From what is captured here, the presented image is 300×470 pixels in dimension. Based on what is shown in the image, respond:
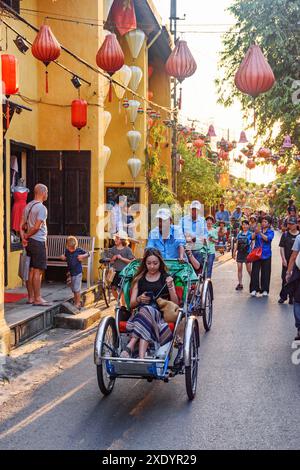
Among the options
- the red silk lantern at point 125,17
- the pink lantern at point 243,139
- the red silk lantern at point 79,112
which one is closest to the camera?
the red silk lantern at point 79,112

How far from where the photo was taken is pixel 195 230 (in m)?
11.3

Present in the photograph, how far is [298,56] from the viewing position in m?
20.4

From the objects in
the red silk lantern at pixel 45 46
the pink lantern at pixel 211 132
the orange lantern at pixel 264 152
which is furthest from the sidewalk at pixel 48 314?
the pink lantern at pixel 211 132

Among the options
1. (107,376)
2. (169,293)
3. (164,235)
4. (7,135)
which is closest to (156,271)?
(169,293)

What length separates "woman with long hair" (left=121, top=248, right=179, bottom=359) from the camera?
6.24 metres

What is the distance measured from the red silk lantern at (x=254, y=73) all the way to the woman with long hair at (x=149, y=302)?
3.49 meters

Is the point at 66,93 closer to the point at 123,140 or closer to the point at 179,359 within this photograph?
the point at 123,140

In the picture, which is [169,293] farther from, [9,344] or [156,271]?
[9,344]

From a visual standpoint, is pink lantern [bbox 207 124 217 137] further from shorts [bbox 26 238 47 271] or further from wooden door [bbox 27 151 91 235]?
shorts [bbox 26 238 47 271]

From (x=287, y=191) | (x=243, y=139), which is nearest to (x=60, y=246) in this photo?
(x=243, y=139)

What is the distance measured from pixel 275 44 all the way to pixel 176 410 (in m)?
16.4

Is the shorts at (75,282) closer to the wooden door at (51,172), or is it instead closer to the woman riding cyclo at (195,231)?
the woman riding cyclo at (195,231)

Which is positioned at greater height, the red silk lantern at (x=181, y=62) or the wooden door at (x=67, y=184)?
the red silk lantern at (x=181, y=62)

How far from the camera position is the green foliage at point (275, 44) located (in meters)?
20.0
